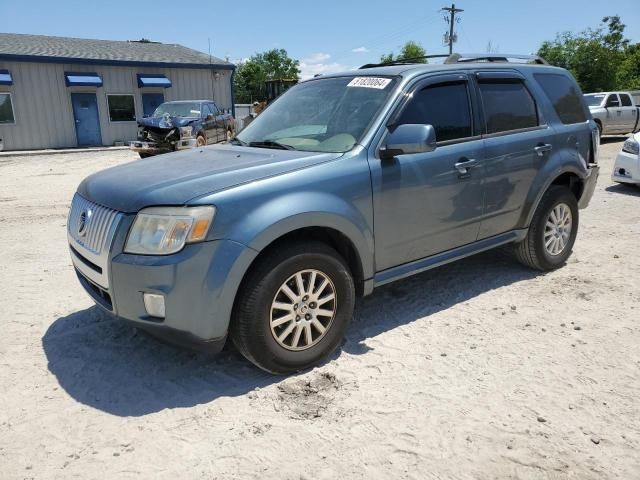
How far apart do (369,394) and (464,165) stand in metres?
1.93

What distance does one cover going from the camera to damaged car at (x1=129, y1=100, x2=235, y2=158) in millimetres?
15086

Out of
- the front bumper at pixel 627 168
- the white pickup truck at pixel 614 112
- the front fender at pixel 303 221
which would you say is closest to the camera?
the front fender at pixel 303 221

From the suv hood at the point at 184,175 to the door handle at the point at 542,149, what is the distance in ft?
7.15

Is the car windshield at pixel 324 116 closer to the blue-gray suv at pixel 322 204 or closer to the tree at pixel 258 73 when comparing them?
the blue-gray suv at pixel 322 204

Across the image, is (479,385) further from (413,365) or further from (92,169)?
(92,169)

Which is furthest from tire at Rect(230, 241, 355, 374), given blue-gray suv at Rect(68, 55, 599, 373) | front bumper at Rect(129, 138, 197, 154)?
front bumper at Rect(129, 138, 197, 154)

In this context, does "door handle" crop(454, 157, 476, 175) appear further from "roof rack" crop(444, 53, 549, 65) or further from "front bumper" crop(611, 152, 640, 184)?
"front bumper" crop(611, 152, 640, 184)

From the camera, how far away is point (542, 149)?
4555 millimetres

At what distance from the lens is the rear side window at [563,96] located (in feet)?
15.9

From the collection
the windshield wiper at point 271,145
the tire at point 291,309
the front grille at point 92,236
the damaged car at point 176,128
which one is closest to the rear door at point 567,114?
the windshield wiper at point 271,145

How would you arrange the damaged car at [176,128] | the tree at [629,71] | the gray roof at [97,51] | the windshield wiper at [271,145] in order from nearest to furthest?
the windshield wiper at [271,145] < the damaged car at [176,128] < the gray roof at [97,51] < the tree at [629,71]

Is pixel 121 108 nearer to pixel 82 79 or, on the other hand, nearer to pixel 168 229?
pixel 82 79

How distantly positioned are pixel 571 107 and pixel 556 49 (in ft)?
142

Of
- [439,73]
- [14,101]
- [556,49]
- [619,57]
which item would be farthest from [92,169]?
[556,49]
